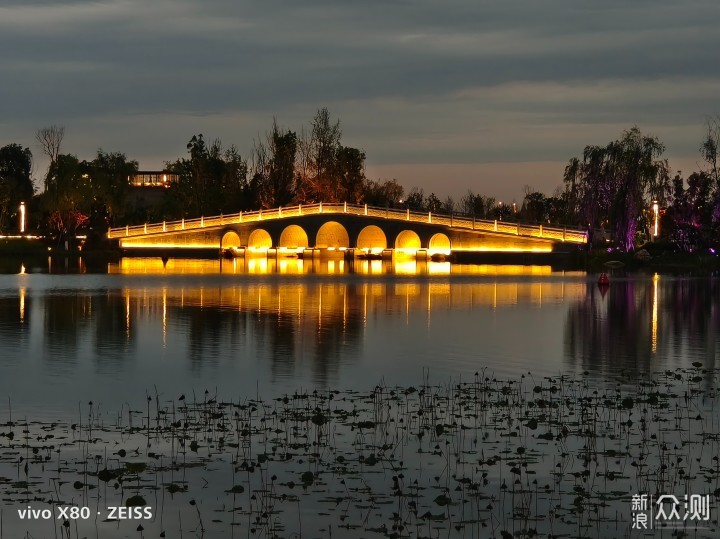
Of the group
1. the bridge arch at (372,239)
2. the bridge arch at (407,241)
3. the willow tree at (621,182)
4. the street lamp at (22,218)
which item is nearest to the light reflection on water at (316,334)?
the willow tree at (621,182)

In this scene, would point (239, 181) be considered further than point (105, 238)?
Yes

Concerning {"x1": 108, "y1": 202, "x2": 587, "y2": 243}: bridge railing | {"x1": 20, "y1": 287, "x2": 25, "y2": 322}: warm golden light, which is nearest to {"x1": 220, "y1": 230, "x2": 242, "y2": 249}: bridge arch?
{"x1": 108, "y1": 202, "x2": 587, "y2": 243}: bridge railing

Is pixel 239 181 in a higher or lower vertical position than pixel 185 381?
higher

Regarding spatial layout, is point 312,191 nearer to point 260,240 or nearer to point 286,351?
point 260,240

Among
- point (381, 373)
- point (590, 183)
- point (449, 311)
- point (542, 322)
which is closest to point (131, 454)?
point (381, 373)

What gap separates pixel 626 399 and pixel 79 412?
22.8 ft

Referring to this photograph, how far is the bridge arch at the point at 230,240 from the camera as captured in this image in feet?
306

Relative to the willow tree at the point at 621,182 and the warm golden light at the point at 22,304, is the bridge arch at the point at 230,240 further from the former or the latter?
the warm golden light at the point at 22,304

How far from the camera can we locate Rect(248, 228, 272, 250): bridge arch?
319 ft

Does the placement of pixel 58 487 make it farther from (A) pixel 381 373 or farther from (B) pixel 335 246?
(B) pixel 335 246

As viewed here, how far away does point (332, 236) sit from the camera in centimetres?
10025

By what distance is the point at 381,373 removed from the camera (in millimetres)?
19344

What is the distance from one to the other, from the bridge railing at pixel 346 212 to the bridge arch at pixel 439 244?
2.20m

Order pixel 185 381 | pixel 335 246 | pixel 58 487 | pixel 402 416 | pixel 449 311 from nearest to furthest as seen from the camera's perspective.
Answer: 1. pixel 58 487
2. pixel 402 416
3. pixel 185 381
4. pixel 449 311
5. pixel 335 246
